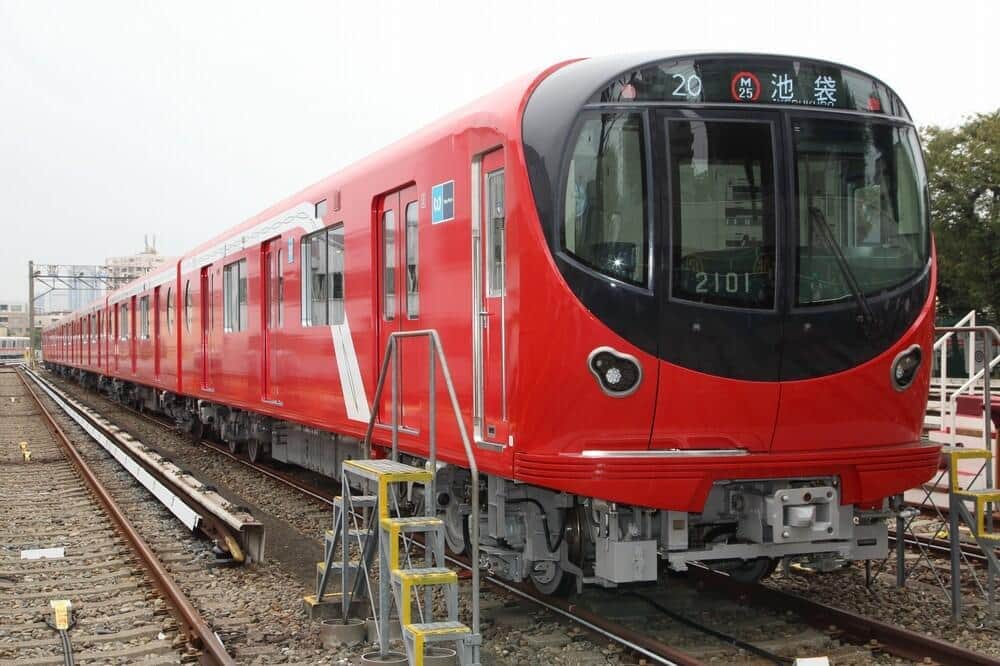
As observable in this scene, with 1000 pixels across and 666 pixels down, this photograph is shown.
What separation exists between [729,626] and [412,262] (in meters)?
3.17

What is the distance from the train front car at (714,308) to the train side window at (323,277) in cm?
376

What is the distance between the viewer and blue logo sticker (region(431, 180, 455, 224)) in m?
6.90

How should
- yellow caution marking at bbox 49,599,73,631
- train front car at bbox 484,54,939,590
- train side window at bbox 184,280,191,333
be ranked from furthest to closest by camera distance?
train side window at bbox 184,280,191,333 < yellow caution marking at bbox 49,599,73,631 < train front car at bbox 484,54,939,590

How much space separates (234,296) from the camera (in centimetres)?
1422

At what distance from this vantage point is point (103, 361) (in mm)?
31844

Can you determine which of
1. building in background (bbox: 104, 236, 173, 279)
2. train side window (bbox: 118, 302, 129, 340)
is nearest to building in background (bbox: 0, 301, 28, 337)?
building in background (bbox: 104, 236, 173, 279)

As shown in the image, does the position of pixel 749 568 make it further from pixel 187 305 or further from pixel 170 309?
pixel 170 309

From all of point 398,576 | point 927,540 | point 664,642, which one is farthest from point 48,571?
point 927,540

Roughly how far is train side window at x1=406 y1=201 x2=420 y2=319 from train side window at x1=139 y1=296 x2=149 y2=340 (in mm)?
15829

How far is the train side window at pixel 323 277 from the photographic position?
9.48 meters

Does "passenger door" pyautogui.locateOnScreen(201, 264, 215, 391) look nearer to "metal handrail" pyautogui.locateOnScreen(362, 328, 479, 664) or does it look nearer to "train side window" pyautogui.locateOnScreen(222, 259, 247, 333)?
"train side window" pyautogui.locateOnScreen(222, 259, 247, 333)

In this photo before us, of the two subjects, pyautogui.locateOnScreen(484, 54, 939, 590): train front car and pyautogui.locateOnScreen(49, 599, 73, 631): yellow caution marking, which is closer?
pyautogui.locateOnScreen(484, 54, 939, 590): train front car

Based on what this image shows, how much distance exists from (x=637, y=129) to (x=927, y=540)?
4754 millimetres

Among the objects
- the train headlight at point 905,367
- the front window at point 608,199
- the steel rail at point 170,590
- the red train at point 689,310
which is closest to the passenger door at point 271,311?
the steel rail at point 170,590
